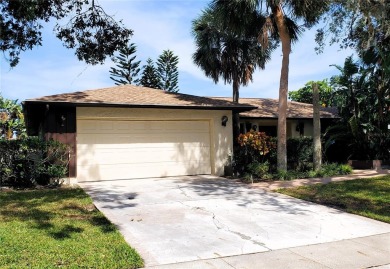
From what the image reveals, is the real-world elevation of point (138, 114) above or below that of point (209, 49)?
below

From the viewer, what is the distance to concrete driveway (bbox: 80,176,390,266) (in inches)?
227

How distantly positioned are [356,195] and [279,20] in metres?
6.66

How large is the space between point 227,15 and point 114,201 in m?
7.86

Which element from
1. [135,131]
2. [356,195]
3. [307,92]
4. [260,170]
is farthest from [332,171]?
[307,92]

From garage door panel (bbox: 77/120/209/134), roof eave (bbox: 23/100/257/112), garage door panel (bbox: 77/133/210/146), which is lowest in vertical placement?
garage door panel (bbox: 77/133/210/146)

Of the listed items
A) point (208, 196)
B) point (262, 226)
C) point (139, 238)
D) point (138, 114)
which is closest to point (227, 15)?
point (138, 114)

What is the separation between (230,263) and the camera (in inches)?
198

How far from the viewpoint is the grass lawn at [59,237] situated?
4.91m

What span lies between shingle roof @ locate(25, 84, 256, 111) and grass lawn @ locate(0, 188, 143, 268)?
4.13m

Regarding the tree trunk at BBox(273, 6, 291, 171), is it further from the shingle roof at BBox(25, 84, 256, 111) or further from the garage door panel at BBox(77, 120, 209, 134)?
the garage door panel at BBox(77, 120, 209, 134)

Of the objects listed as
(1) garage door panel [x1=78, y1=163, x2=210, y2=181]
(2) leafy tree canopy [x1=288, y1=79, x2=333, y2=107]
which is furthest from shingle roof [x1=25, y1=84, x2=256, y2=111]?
(2) leafy tree canopy [x1=288, y1=79, x2=333, y2=107]

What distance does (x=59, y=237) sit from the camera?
596 cm

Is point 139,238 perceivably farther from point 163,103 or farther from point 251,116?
point 251,116

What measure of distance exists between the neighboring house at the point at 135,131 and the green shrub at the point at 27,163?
830 mm
